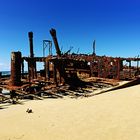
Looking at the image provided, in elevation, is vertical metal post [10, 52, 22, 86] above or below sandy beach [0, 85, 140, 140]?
above

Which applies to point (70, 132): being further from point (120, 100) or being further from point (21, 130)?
point (120, 100)

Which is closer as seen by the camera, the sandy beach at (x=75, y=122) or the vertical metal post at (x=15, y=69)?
the sandy beach at (x=75, y=122)

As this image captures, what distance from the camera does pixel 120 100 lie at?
1575cm

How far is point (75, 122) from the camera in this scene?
11211mm

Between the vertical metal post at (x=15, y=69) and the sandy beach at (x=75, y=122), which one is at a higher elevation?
the vertical metal post at (x=15, y=69)

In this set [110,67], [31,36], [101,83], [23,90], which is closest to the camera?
[23,90]

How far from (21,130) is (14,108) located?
472 cm

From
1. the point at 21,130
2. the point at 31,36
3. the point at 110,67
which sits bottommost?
the point at 21,130

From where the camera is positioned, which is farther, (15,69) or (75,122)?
(15,69)

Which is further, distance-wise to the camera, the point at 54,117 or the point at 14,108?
the point at 14,108

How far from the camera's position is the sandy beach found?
31.6 ft

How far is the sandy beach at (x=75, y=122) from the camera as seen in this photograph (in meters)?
9.64

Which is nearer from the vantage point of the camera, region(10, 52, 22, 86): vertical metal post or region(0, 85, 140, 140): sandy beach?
region(0, 85, 140, 140): sandy beach

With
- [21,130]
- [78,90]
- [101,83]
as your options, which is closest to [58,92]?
[78,90]
